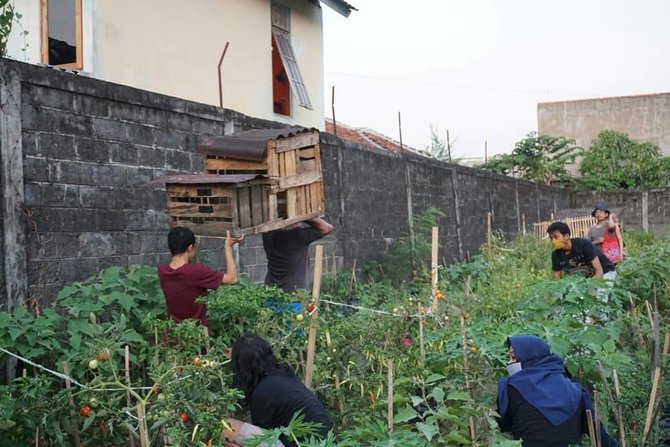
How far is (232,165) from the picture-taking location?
5246 mm

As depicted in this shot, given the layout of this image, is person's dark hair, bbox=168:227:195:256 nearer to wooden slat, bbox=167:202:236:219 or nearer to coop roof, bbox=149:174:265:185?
wooden slat, bbox=167:202:236:219

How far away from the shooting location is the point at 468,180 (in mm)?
15242

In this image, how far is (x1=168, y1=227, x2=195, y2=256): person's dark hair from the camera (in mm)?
4891

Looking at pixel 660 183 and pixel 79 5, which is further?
pixel 660 183

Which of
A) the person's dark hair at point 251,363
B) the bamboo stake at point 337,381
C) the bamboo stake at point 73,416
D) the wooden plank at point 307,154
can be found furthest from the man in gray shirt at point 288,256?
the bamboo stake at point 73,416

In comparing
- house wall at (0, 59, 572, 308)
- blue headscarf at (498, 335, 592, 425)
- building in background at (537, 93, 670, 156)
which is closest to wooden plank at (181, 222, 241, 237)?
house wall at (0, 59, 572, 308)

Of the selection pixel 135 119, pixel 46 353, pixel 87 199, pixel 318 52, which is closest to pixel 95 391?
pixel 46 353

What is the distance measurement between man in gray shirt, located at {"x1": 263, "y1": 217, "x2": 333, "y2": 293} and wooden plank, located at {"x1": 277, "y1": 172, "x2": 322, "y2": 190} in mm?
477

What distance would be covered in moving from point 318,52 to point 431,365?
406 inches

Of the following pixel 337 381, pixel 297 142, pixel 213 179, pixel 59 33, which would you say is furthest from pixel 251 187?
pixel 59 33

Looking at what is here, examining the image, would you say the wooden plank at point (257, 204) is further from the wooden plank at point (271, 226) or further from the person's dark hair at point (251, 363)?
the person's dark hair at point (251, 363)

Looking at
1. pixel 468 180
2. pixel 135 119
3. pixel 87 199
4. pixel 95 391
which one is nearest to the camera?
pixel 95 391

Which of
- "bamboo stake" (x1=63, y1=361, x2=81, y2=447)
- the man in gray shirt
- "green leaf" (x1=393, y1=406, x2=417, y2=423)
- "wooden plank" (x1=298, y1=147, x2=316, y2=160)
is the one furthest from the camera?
the man in gray shirt

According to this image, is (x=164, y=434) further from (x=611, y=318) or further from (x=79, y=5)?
(x=79, y=5)
